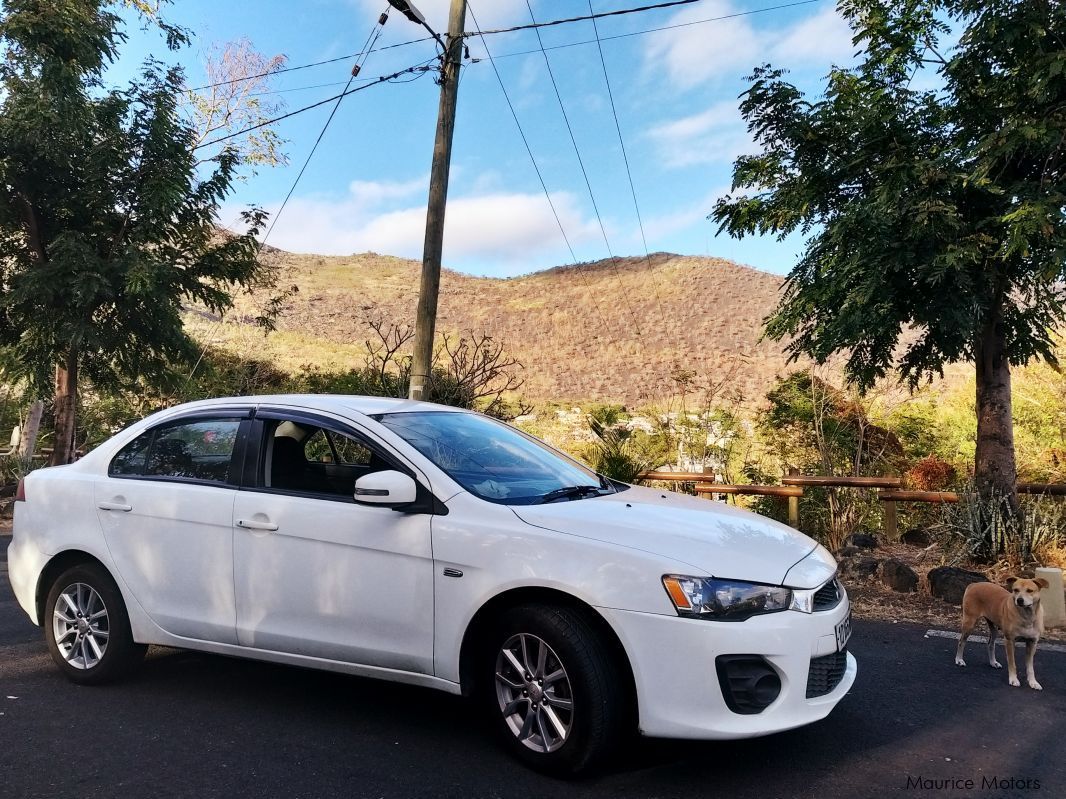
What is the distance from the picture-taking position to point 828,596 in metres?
3.69

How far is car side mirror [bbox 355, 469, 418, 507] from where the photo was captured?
384 centimetres

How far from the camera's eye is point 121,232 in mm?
12938

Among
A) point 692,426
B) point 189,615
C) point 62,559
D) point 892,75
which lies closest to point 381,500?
point 189,615

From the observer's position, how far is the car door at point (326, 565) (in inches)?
152

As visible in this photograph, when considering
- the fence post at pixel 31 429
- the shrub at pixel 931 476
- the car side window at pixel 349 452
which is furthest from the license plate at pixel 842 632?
the fence post at pixel 31 429

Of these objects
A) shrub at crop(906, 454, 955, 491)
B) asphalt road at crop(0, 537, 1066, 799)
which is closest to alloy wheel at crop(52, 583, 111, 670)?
asphalt road at crop(0, 537, 1066, 799)

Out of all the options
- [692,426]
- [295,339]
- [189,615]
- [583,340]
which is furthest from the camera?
[583,340]

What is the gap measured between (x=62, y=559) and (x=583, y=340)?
35724 millimetres

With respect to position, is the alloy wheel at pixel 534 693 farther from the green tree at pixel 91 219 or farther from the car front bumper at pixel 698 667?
the green tree at pixel 91 219

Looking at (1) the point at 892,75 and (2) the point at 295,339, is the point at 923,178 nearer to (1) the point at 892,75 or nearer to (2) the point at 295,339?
(1) the point at 892,75

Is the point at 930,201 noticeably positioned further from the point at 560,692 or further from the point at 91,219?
the point at 91,219

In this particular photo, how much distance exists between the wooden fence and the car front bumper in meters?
6.67

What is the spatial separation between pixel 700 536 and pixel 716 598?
395 mm

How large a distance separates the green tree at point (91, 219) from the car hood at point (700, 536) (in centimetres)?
998
